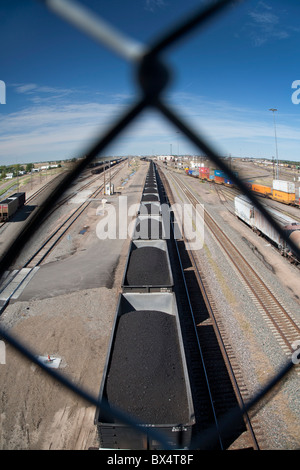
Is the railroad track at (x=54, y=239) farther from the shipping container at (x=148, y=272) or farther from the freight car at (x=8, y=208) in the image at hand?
the shipping container at (x=148, y=272)

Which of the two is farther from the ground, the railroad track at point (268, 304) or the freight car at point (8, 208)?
the freight car at point (8, 208)

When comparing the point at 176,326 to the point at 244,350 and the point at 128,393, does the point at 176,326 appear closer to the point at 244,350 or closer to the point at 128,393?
the point at 128,393

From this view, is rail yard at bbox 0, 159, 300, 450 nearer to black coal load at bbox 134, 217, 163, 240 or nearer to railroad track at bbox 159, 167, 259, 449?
railroad track at bbox 159, 167, 259, 449

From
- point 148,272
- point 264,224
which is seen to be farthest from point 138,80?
point 264,224

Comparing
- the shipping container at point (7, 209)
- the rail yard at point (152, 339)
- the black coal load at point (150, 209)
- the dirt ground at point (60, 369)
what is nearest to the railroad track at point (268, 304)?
the rail yard at point (152, 339)

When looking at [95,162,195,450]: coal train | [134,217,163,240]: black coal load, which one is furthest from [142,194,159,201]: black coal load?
[95,162,195,450]: coal train

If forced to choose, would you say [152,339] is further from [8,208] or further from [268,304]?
[8,208]

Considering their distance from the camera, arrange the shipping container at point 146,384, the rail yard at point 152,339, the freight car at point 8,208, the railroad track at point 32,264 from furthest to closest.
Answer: the freight car at point 8,208 < the railroad track at point 32,264 < the rail yard at point 152,339 < the shipping container at point 146,384
